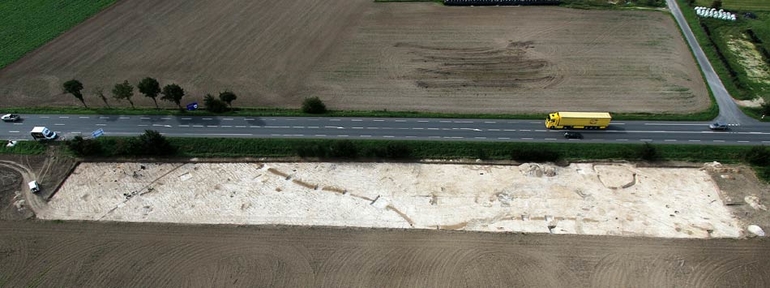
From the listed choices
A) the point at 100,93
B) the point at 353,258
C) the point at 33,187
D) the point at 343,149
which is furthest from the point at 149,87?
the point at 353,258

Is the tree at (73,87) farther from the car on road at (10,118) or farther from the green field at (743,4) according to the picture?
the green field at (743,4)

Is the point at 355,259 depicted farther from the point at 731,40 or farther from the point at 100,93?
the point at 731,40

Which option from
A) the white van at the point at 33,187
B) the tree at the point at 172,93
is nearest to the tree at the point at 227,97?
the tree at the point at 172,93

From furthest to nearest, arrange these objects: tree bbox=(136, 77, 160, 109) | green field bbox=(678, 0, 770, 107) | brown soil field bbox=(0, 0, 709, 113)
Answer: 1. green field bbox=(678, 0, 770, 107)
2. brown soil field bbox=(0, 0, 709, 113)
3. tree bbox=(136, 77, 160, 109)

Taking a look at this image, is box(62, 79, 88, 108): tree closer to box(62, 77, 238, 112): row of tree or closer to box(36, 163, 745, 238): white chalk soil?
box(62, 77, 238, 112): row of tree

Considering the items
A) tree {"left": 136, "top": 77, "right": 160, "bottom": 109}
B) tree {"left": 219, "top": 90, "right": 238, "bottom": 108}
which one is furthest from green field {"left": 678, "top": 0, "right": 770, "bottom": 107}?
tree {"left": 136, "top": 77, "right": 160, "bottom": 109}

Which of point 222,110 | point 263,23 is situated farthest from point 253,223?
point 263,23
